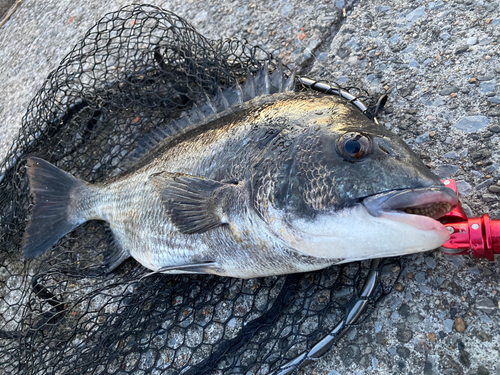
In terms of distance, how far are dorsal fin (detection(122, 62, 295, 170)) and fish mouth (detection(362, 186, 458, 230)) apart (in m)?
0.90

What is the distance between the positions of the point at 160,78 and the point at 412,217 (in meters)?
1.93

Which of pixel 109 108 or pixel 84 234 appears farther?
pixel 109 108

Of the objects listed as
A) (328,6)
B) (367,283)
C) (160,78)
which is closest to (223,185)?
(367,283)

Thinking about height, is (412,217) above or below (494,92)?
→ above

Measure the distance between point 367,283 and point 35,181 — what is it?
2.13m

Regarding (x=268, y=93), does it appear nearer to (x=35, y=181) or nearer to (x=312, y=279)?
(x=312, y=279)

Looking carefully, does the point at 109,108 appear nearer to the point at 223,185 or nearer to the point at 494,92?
the point at 223,185

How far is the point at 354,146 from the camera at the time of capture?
4.16ft

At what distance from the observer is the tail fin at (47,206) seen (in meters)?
2.25

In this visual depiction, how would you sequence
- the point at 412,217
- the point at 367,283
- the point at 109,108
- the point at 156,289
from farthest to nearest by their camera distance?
the point at 109,108
the point at 156,289
the point at 367,283
the point at 412,217

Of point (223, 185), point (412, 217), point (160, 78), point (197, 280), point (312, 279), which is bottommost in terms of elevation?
point (312, 279)

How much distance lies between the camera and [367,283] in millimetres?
A: 1481

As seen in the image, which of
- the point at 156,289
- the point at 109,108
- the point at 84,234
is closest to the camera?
the point at 156,289

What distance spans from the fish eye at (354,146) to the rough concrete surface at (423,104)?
65cm
